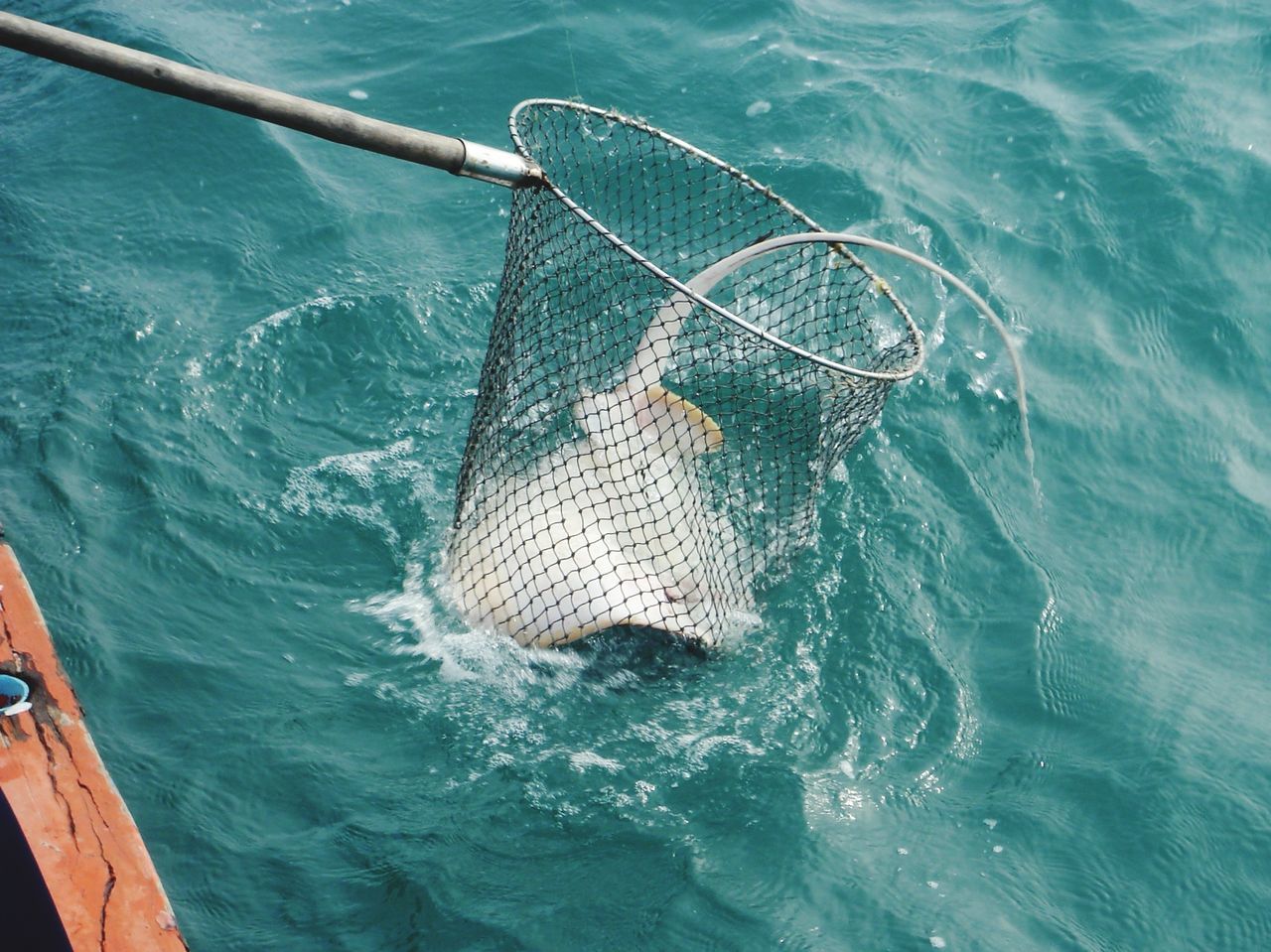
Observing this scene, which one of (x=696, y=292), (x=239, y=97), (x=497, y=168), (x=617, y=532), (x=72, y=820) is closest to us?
(x=239, y=97)

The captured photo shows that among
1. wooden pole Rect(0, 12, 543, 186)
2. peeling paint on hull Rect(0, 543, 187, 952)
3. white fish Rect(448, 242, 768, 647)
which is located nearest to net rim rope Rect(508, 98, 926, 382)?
wooden pole Rect(0, 12, 543, 186)

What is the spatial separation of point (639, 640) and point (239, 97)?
211cm

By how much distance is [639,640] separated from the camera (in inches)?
155

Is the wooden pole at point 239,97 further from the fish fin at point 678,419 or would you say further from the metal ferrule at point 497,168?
the fish fin at point 678,419

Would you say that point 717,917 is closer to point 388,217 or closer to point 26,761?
point 26,761

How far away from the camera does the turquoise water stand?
369 cm

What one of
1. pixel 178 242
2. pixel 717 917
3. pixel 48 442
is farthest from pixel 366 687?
pixel 178 242

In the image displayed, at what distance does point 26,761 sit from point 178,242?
3.25 m

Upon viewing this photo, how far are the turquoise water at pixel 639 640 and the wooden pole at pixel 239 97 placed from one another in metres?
1.74

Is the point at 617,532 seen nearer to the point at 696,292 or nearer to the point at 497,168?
the point at 696,292

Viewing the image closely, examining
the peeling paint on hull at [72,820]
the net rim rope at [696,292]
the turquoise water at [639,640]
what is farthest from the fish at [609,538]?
the peeling paint on hull at [72,820]

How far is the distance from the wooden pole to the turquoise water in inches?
68.6

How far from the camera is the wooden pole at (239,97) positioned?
8.88ft

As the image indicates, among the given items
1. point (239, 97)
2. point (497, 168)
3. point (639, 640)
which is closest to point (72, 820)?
point (639, 640)
